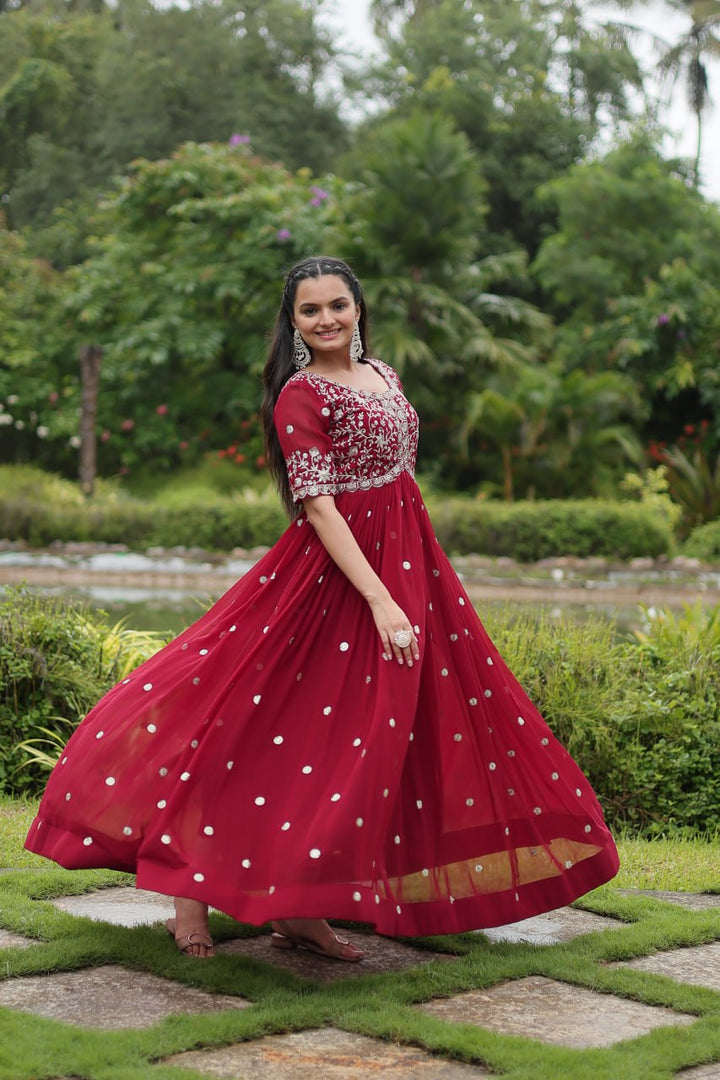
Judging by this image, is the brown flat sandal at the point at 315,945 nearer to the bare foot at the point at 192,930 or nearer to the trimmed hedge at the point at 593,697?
the bare foot at the point at 192,930

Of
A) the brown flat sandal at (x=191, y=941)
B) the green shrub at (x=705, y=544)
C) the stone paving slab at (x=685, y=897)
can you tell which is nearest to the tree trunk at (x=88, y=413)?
the green shrub at (x=705, y=544)

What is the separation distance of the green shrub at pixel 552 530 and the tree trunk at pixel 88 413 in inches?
209

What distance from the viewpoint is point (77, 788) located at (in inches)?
122

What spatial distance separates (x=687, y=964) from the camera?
3094 mm

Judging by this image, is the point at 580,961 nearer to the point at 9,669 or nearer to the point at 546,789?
the point at 546,789

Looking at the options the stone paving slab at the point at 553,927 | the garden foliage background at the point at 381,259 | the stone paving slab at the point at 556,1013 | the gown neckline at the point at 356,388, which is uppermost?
the garden foliage background at the point at 381,259

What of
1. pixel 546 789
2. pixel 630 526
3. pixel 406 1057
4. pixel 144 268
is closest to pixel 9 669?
pixel 546 789

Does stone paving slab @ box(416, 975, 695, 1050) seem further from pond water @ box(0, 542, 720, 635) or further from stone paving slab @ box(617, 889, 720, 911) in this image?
pond water @ box(0, 542, 720, 635)

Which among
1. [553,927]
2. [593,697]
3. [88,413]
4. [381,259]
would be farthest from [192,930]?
[381,259]

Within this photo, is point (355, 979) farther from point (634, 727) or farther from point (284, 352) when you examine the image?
point (634, 727)

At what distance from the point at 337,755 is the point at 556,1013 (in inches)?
28.7

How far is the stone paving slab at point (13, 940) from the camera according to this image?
10.1ft

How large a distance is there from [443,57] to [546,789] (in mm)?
24431

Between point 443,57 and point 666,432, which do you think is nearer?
point 666,432
